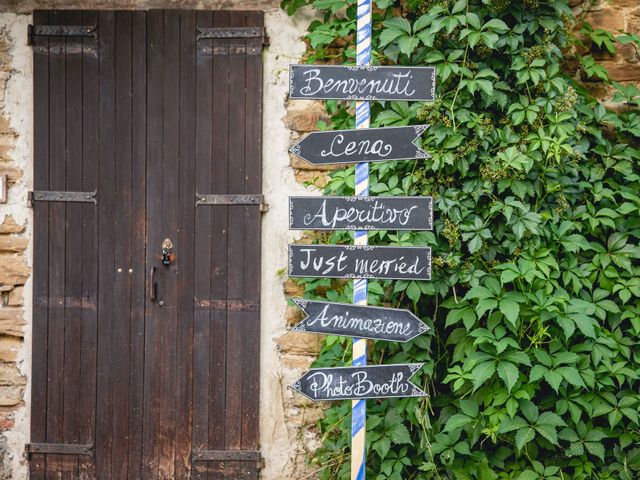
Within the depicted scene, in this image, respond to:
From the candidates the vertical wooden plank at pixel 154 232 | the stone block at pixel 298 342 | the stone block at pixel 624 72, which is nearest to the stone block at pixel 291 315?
→ the stone block at pixel 298 342

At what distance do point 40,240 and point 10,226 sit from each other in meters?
0.20

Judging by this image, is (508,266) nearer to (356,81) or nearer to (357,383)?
(357,383)

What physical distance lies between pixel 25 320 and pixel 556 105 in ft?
10.2

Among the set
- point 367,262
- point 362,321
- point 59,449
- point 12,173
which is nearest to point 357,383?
point 362,321

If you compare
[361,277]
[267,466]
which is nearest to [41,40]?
[361,277]

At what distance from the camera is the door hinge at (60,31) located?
11.5 feet

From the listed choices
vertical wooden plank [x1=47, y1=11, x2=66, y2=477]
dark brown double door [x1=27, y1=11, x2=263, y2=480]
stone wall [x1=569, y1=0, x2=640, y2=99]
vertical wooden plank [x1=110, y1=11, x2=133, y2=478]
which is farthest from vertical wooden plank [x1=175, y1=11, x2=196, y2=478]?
stone wall [x1=569, y1=0, x2=640, y2=99]

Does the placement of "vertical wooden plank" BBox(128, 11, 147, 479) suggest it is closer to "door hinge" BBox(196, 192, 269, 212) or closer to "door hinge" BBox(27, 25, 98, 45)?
"door hinge" BBox(27, 25, 98, 45)

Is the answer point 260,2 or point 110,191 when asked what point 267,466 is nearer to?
point 110,191

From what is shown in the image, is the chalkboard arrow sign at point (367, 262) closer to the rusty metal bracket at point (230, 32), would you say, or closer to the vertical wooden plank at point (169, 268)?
the vertical wooden plank at point (169, 268)

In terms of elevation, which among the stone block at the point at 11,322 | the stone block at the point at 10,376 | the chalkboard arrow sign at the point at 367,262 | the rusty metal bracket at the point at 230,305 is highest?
the chalkboard arrow sign at the point at 367,262

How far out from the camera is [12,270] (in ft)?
11.5

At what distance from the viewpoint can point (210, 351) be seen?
3.47 metres

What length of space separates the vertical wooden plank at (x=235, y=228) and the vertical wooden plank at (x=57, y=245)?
951mm
